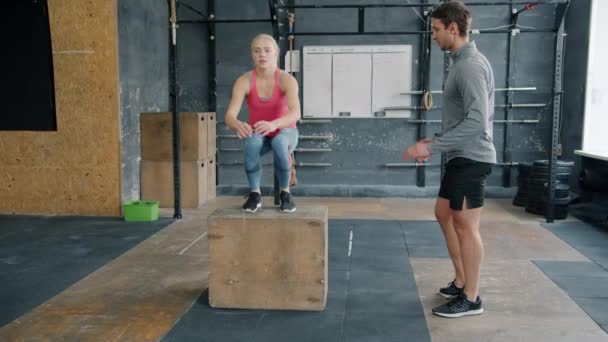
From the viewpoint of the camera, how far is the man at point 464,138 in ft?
9.12

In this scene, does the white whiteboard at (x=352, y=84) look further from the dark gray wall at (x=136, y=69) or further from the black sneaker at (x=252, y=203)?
the black sneaker at (x=252, y=203)

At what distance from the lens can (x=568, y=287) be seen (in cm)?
354

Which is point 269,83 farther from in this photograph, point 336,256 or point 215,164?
point 215,164

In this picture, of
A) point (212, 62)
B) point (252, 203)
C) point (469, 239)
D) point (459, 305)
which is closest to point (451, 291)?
point (459, 305)

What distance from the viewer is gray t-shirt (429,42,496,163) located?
109 inches

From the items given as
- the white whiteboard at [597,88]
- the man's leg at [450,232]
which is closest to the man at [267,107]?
the man's leg at [450,232]

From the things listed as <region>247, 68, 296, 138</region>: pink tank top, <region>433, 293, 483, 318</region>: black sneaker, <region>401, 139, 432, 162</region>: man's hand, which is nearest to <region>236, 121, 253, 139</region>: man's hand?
<region>247, 68, 296, 138</region>: pink tank top

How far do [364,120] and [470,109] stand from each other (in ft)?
14.6

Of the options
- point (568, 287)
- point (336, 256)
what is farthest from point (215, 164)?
point (568, 287)

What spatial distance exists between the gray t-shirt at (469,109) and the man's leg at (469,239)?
27cm

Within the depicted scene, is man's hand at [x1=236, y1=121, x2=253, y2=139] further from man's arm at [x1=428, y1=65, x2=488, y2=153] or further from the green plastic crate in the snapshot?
the green plastic crate

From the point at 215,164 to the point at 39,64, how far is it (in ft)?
7.94

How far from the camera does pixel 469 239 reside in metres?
2.93

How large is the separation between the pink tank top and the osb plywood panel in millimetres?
2854
